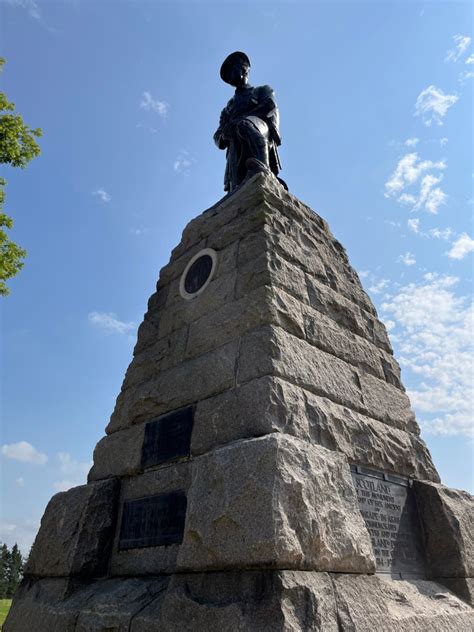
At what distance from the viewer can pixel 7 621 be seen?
133 inches

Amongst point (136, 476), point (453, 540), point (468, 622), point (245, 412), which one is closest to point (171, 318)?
point (136, 476)

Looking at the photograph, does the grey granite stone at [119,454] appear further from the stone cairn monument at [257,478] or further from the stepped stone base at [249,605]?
the stepped stone base at [249,605]

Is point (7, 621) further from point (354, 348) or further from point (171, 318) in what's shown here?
point (354, 348)

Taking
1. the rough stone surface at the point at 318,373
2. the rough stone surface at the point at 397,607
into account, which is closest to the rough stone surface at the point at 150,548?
the rough stone surface at the point at 318,373

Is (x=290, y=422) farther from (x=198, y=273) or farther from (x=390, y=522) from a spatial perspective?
(x=198, y=273)

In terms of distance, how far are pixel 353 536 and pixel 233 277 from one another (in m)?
2.11

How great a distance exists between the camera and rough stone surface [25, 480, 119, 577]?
3252mm

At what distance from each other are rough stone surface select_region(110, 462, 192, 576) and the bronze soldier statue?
3276 mm

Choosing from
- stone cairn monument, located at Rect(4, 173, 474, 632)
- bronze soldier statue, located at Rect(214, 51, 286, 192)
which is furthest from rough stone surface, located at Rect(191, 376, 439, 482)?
bronze soldier statue, located at Rect(214, 51, 286, 192)

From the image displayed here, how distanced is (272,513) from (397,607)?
1109 mm

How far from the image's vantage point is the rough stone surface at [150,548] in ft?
9.61

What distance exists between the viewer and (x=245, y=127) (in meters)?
5.44

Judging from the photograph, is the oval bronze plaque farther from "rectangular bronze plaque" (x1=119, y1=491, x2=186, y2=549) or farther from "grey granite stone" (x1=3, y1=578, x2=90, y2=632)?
"grey granite stone" (x1=3, y1=578, x2=90, y2=632)

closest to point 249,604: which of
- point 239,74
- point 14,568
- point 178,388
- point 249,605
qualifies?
point 249,605
